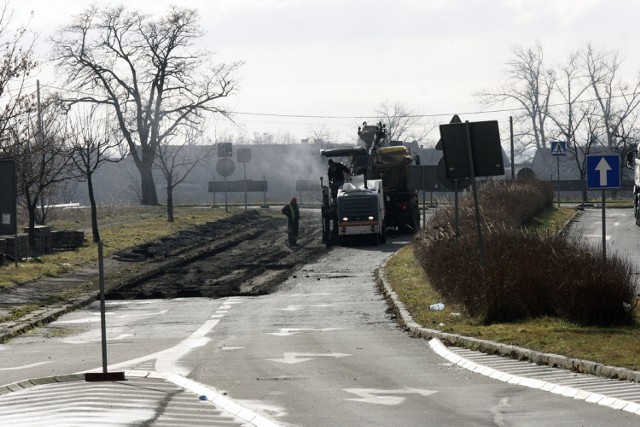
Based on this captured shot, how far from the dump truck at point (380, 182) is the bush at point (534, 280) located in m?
22.4

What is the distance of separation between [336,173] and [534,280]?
98.6 feet

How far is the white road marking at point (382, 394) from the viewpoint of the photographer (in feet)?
42.7

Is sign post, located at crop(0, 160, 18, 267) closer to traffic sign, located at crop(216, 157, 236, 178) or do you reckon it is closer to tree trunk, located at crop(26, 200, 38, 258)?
tree trunk, located at crop(26, 200, 38, 258)

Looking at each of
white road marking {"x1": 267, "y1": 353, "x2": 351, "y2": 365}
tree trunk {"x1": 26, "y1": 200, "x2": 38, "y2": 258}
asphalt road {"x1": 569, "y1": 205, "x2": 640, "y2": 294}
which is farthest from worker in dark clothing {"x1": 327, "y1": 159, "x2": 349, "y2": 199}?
white road marking {"x1": 267, "y1": 353, "x2": 351, "y2": 365}

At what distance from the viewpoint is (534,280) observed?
20516 mm

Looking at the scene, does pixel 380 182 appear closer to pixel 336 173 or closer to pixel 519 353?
pixel 336 173

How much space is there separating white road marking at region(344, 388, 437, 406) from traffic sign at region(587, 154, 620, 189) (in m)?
13.2

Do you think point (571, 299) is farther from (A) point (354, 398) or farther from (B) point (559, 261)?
(A) point (354, 398)

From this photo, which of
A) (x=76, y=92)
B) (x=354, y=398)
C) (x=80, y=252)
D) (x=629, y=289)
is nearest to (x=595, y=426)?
(x=354, y=398)

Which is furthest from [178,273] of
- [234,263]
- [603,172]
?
[603,172]

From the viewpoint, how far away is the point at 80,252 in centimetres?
4322

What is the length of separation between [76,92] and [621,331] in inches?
2504

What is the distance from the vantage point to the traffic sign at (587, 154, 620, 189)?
2603 centimetres

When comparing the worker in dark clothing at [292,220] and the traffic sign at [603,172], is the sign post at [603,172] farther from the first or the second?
the worker in dark clothing at [292,220]
